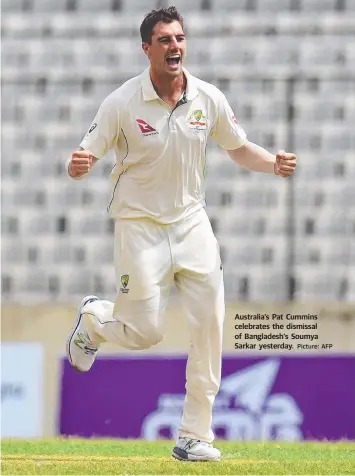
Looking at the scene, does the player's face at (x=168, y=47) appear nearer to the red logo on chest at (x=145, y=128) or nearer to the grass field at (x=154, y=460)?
the red logo on chest at (x=145, y=128)

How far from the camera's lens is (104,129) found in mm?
5789

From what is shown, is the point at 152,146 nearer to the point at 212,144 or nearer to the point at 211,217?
the point at 211,217

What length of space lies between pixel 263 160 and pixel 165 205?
66 centimetres

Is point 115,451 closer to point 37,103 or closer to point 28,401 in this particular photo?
point 28,401

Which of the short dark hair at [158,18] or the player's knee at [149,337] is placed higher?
the short dark hair at [158,18]

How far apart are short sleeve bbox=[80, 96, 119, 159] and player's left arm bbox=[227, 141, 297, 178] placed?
0.76 m

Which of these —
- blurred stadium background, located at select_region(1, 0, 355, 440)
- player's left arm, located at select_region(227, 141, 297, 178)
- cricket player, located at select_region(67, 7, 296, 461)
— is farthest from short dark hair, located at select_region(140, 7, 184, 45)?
blurred stadium background, located at select_region(1, 0, 355, 440)

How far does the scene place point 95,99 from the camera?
11367 millimetres

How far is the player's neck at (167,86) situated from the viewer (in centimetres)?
582

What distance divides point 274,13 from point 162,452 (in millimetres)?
6461

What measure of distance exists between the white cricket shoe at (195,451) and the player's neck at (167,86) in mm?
1626

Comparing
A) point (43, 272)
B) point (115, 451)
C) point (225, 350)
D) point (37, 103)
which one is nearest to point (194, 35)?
point (37, 103)

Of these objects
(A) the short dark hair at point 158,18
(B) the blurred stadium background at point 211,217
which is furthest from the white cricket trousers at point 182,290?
(B) the blurred stadium background at point 211,217

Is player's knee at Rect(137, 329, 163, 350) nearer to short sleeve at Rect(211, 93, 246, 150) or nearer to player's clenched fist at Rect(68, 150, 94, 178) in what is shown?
player's clenched fist at Rect(68, 150, 94, 178)
